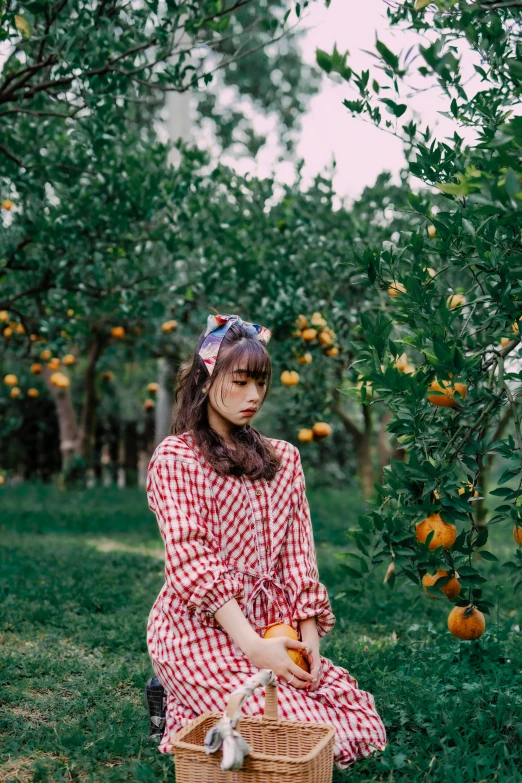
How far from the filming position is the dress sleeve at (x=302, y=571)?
2447 millimetres

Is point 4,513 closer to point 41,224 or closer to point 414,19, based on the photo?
point 41,224

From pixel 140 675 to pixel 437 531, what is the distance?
1.48 m

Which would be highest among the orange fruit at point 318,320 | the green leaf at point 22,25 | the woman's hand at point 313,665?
the green leaf at point 22,25

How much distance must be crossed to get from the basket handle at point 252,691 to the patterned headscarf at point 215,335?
95 cm

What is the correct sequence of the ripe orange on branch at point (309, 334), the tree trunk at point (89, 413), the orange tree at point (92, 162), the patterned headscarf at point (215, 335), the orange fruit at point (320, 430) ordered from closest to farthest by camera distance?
the patterned headscarf at point (215, 335)
the orange tree at point (92, 162)
the ripe orange on branch at point (309, 334)
the orange fruit at point (320, 430)
the tree trunk at point (89, 413)

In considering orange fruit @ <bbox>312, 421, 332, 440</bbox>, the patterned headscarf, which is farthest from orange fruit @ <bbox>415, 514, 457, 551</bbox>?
orange fruit @ <bbox>312, 421, 332, 440</bbox>

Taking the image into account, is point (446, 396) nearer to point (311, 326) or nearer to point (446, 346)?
point (446, 346)

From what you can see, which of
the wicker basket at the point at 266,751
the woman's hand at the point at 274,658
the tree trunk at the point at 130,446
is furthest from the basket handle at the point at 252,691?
the tree trunk at the point at 130,446

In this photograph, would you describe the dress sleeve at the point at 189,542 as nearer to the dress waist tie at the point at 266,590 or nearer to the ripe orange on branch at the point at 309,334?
→ the dress waist tie at the point at 266,590

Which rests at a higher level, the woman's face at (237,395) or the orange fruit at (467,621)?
the woman's face at (237,395)

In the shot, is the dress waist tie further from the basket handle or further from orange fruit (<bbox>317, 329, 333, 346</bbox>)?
orange fruit (<bbox>317, 329, 333, 346</bbox>)

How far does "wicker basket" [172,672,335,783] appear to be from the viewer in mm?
1846

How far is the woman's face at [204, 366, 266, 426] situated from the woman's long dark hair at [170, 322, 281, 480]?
0.01 meters

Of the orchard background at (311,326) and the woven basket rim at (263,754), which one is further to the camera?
the orchard background at (311,326)
